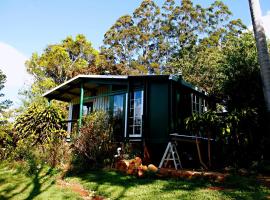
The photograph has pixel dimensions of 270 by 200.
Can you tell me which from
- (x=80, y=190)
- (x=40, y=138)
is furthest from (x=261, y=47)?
(x=40, y=138)

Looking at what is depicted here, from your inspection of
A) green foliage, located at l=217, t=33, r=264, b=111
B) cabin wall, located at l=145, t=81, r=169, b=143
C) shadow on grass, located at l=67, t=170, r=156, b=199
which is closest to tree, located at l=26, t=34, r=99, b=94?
green foliage, located at l=217, t=33, r=264, b=111

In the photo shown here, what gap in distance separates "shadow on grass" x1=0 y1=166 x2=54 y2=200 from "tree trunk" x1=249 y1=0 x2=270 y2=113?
7713mm

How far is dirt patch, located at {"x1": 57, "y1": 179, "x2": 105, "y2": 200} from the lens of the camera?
686 centimetres

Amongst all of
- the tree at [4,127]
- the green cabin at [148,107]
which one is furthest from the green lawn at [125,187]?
the green cabin at [148,107]

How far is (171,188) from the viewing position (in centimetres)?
700

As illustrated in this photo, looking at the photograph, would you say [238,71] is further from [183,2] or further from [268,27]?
[183,2]

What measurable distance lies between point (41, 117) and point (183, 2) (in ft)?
81.2

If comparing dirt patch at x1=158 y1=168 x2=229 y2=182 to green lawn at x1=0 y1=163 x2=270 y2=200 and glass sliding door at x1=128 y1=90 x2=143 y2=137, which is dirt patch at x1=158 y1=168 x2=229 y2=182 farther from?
glass sliding door at x1=128 y1=90 x2=143 y2=137

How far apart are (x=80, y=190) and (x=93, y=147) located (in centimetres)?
276

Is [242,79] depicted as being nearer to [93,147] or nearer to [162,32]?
[93,147]

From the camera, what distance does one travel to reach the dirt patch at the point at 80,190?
6.86m

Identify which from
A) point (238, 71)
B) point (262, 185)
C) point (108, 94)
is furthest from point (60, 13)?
point (262, 185)

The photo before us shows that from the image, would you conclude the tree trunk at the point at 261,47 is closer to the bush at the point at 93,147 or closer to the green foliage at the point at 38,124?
the bush at the point at 93,147

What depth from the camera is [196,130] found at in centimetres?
998
